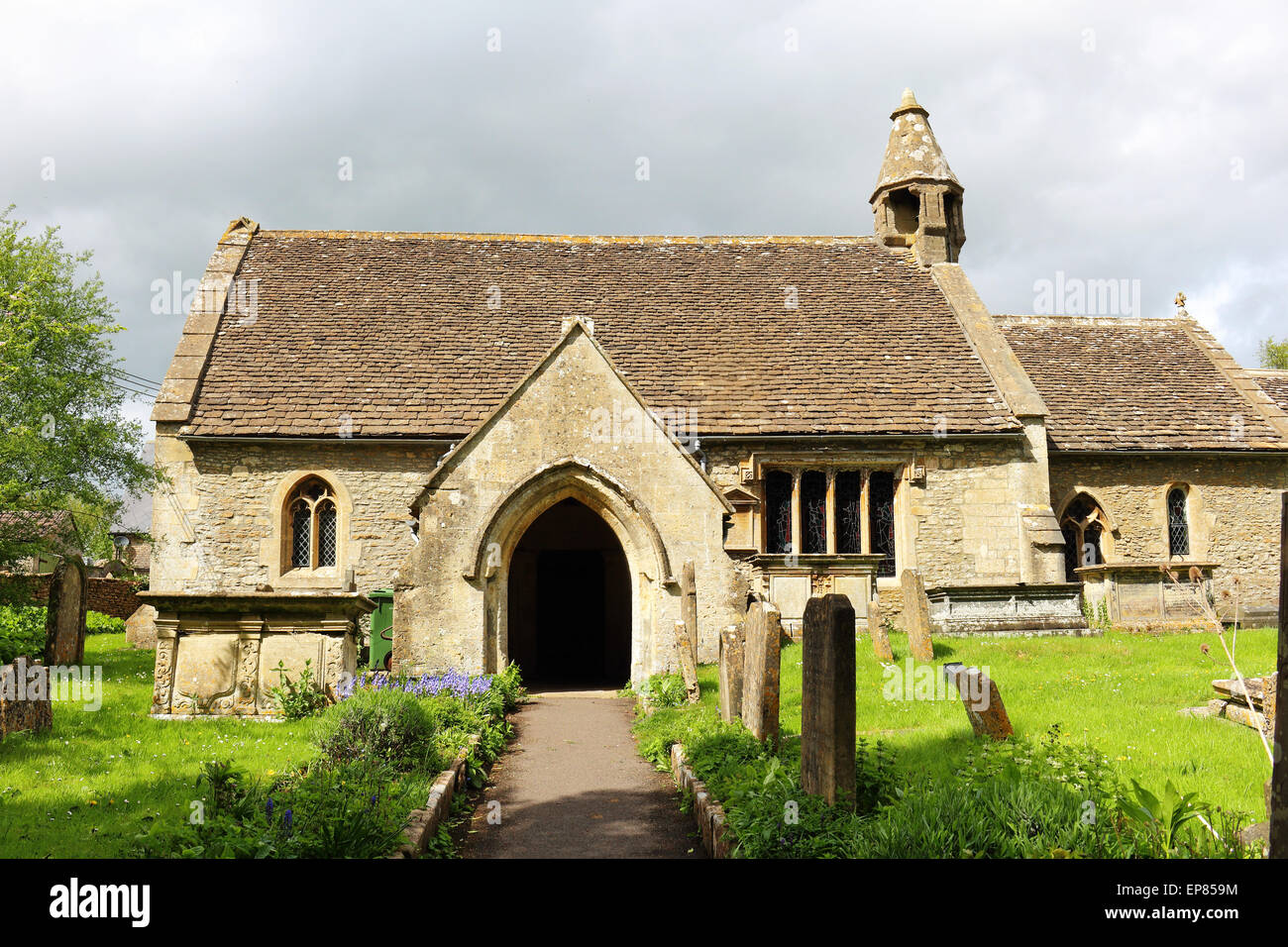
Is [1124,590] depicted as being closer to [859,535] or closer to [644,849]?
[859,535]

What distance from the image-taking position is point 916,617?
12742 millimetres

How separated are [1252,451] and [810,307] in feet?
32.0

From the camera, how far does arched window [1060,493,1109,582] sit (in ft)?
63.4

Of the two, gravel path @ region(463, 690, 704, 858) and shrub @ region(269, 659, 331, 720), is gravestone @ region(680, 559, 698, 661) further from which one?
shrub @ region(269, 659, 331, 720)

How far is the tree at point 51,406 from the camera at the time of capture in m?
14.6

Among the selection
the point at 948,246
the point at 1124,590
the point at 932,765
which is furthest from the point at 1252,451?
the point at 932,765

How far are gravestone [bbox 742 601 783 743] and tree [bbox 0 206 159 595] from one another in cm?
1207

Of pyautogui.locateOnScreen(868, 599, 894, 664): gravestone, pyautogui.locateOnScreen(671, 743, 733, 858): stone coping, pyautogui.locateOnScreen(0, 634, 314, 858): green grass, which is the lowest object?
pyautogui.locateOnScreen(671, 743, 733, 858): stone coping

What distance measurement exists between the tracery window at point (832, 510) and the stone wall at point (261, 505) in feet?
21.5

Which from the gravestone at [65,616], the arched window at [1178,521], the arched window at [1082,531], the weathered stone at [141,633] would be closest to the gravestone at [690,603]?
the gravestone at [65,616]

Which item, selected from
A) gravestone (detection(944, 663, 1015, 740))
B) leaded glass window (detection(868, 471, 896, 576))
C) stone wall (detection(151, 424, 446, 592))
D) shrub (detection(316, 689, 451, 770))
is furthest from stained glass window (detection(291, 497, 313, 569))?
gravestone (detection(944, 663, 1015, 740))

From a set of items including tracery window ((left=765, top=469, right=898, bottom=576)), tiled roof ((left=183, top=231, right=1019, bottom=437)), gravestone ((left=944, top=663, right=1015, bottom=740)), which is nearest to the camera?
gravestone ((left=944, top=663, right=1015, bottom=740))

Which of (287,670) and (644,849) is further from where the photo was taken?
(287,670)

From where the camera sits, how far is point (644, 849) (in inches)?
255
